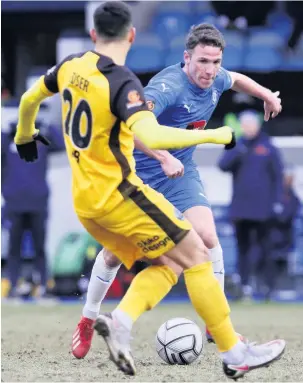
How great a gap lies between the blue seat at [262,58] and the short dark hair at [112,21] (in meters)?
10.1

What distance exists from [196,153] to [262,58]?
1.80 meters

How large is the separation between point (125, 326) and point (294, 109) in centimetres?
1078

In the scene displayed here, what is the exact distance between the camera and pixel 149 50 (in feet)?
49.0

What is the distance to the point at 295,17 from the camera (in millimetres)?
14828

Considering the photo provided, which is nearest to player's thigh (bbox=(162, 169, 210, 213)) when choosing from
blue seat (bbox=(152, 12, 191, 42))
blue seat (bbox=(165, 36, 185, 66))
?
blue seat (bbox=(165, 36, 185, 66))

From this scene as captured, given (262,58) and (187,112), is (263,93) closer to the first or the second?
(187,112)

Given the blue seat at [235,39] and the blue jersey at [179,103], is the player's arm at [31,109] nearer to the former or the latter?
the blue jersey at [179,103]

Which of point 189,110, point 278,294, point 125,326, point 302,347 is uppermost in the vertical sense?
point 189,110

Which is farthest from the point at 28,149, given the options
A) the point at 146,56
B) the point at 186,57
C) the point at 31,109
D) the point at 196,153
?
the point at 146,56

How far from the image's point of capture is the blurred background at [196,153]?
12516mm

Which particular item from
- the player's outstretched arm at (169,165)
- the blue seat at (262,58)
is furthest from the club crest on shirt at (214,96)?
Result: the blue seat at (262,58)

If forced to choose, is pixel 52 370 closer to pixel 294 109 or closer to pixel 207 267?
pixel 207 267

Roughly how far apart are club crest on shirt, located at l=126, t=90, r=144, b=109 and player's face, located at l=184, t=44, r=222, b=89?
4.67 ft

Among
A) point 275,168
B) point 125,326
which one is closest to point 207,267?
point 125,326
